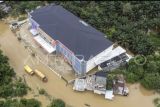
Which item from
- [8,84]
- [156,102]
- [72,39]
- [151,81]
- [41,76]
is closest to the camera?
[156,102]

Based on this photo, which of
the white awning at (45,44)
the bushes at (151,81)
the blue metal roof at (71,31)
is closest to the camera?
the bushes at (151,81)

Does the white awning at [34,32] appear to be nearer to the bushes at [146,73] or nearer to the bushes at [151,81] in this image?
the bushes at [146,73]

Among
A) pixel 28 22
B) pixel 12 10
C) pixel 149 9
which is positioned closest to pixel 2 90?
pixel 28 22

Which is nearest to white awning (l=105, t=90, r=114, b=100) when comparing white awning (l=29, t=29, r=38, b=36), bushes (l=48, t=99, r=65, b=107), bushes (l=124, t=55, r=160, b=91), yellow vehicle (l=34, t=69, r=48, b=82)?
bushes (l=124, t=55, r=160, b=91)

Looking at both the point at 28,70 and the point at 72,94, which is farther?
the point at 28,70

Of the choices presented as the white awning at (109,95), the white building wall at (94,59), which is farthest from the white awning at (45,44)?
the white awning at (109,95)

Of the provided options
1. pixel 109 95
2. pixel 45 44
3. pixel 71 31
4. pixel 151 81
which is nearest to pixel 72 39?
pixel 71 31

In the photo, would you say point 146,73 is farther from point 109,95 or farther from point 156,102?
point 109,95

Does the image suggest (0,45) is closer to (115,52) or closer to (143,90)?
(115,52)
